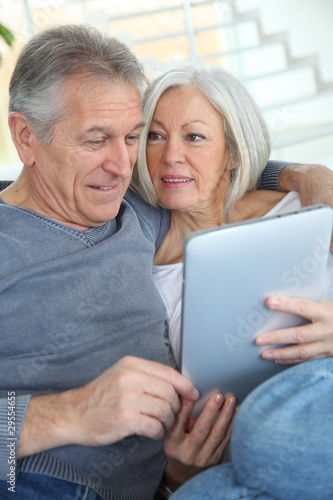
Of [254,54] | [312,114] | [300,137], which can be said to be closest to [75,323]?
[300,137]

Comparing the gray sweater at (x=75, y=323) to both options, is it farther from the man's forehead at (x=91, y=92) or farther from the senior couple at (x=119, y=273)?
the man's forehead at (x=91, y=92)

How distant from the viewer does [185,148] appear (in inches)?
65.3

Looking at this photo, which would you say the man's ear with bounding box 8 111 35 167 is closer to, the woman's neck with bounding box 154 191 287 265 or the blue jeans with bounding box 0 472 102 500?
the woman's neck with bounding box 154 191 287 265

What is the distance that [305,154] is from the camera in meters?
5.54

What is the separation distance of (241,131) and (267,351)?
2.68 feet

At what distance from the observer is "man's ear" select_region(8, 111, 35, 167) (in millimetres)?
1469

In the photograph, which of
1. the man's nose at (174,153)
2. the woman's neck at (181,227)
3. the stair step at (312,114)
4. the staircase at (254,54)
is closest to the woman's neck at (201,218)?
the woman's neck at (181,227)

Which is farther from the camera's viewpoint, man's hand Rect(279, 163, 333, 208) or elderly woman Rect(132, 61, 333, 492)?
elderly woman Rect(132, 61, 333, 492)

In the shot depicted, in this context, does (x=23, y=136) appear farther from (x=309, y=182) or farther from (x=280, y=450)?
(x=280, y=450)

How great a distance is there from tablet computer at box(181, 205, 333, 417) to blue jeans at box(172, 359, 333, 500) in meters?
0.15

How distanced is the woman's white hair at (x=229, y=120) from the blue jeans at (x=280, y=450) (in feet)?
3.00

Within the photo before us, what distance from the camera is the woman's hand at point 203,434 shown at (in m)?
1.15

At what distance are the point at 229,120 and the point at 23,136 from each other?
2.05 feet

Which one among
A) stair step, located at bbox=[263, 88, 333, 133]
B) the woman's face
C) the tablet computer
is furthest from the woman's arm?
stair step, located at bbox=[263, 88, 333, 133]
